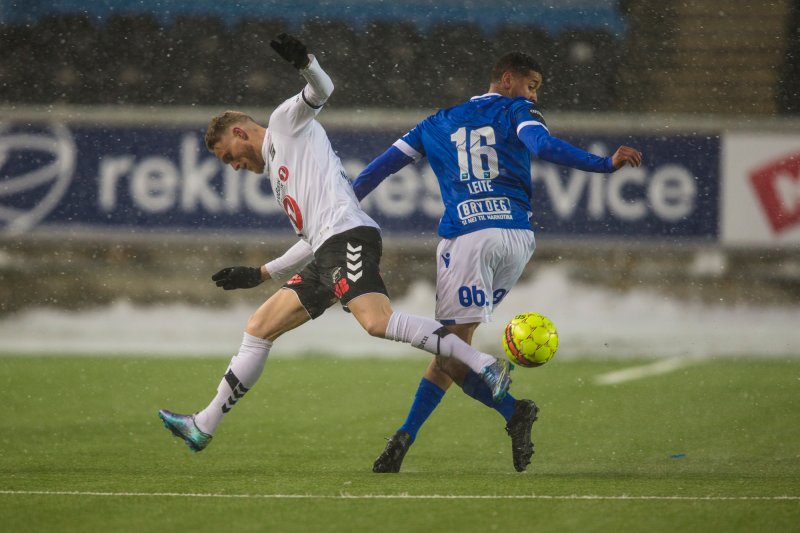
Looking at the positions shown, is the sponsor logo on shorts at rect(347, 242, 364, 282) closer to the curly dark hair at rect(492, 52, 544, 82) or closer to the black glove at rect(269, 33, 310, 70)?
the black glove at rect(269, 33, 310, 70)

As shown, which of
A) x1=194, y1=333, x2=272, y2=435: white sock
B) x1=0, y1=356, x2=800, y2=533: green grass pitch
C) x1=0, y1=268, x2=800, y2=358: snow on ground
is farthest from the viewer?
x1=0, y1=268, x2=800, y2=358: snow on ground

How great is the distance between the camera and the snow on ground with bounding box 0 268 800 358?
37.3 ft

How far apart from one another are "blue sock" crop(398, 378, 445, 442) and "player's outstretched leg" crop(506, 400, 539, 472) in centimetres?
43

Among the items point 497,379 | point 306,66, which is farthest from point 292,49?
point 497,379

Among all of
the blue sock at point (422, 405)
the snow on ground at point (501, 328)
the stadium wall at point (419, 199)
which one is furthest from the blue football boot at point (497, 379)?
the stadium wall at point (419, 199)

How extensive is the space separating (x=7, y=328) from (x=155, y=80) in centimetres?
365

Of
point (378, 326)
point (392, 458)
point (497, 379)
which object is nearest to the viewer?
point (497, 379)

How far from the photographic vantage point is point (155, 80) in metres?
14.2

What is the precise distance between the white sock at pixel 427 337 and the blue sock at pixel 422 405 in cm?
46

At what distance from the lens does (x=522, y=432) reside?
5621mm

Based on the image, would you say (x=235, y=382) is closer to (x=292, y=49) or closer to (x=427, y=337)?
(x=427, y=337)

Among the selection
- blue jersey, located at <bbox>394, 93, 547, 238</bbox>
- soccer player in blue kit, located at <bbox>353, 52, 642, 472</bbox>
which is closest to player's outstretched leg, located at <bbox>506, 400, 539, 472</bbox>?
soccer player in blue kit, located at <bbox>353, 52, 642, 472</bbox>

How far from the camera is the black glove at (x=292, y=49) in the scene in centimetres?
546

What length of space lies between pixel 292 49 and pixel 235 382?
1497 mm
